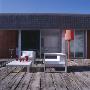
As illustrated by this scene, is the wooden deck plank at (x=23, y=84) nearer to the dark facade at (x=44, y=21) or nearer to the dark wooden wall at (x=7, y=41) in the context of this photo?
the dark facade at (x=44, y=21)

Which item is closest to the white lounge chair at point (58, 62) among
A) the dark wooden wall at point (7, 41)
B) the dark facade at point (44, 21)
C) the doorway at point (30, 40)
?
the dark facade at point (44, 21)

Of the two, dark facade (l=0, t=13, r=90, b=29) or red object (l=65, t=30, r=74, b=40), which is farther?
dark facade (l=0, t=13, r=90, b=29)

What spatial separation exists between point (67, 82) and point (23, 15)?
1207cm

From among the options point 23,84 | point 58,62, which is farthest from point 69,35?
point 23,84

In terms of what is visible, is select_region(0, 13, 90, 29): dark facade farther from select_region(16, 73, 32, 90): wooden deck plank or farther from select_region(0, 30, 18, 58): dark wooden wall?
select_region(16, 73, 32, 90): wooden deck plank

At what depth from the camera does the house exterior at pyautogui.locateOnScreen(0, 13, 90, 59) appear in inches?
779

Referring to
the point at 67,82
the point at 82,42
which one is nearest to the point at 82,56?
the point at 82,42

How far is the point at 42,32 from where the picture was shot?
20953 millimetres

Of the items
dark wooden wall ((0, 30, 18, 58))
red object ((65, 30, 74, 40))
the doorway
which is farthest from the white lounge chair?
dark wooden wall ((0, 30, 18, 58))

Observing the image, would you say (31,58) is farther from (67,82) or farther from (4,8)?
(4,8)

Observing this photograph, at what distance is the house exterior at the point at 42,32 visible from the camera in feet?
65.0

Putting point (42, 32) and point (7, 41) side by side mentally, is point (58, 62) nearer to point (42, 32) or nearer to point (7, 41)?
point (42, 32)

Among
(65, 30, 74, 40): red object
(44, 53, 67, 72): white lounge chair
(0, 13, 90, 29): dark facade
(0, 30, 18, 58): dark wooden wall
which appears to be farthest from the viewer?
(0, 30, 18, 58): dark wooden wall

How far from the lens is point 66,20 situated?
2003 centimetres
